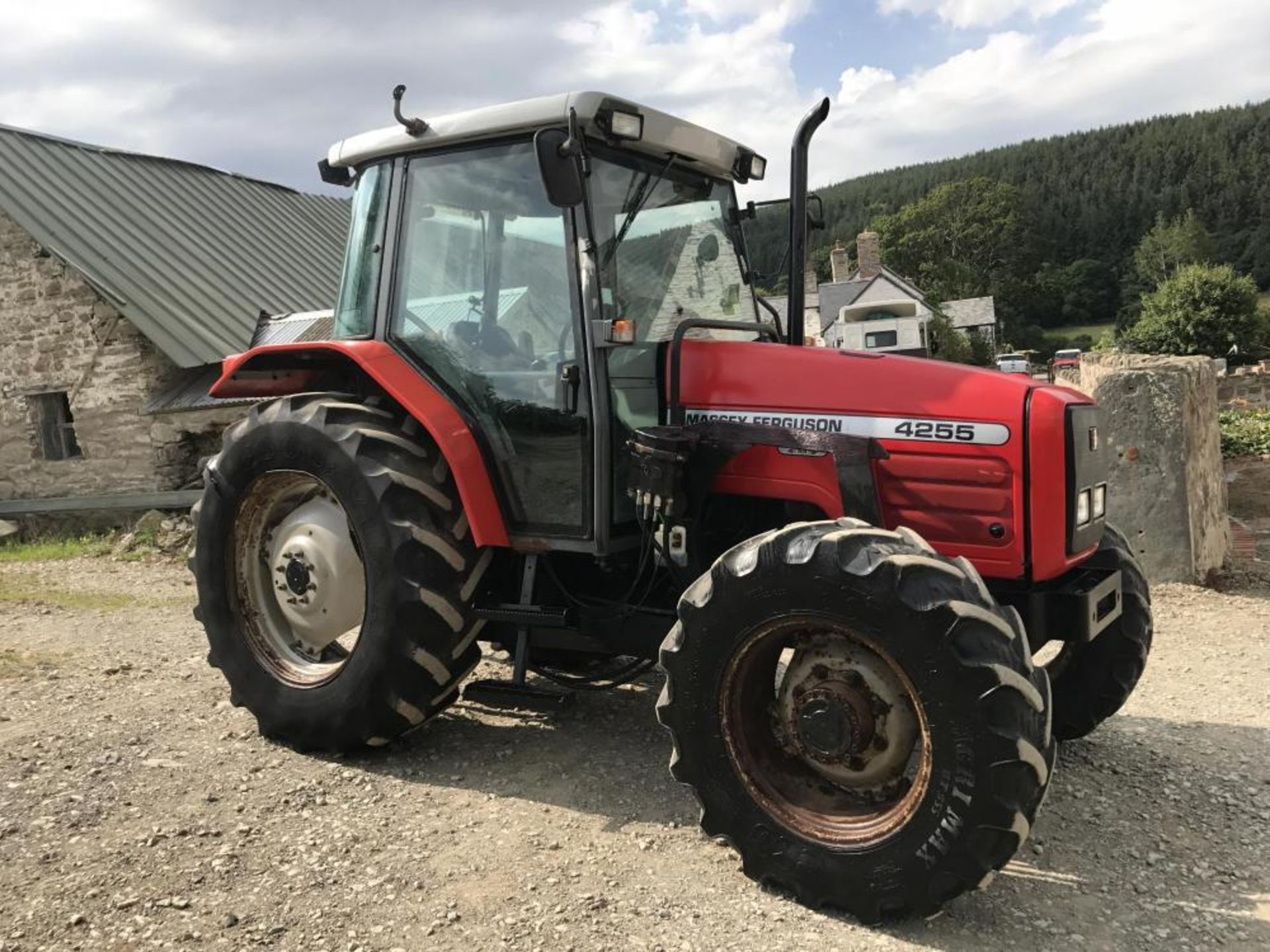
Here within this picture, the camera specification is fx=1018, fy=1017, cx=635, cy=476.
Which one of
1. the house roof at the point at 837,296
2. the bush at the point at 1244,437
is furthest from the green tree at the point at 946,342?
the bush at the point at 1244,437

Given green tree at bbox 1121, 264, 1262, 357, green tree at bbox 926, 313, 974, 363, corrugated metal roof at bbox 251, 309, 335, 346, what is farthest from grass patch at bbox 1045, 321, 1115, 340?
corrugated metal roof at bbox 251, 309, 335, 346

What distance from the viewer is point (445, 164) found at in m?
3.98

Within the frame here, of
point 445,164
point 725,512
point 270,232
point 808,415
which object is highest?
point 270,232

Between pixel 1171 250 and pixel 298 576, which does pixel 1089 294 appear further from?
pixel 298 576

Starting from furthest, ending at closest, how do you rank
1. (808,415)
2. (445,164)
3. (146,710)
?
(146,710) → (445,164) → (808,415)

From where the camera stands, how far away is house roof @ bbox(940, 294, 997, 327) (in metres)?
64.6

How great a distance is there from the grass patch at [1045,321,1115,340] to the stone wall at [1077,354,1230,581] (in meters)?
76.6

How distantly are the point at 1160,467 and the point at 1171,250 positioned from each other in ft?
254

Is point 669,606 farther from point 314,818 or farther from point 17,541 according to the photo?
point 17,541

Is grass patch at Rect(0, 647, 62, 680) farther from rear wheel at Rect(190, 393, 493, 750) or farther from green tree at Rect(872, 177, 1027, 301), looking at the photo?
green tree at Rect(872, 177, 1027, 301)

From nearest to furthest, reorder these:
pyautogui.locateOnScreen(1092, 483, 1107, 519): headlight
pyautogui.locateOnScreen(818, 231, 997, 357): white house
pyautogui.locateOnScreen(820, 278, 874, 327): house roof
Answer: pyautogui.locateOnScreen(1092, 483, 1107, 519): headlight → pyautogui.locateOnScreen(818, 231, 997, 357): white house → pyautogui.locateOnScreen(820, 278, 874, 327): house roof

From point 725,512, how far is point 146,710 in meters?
2.89

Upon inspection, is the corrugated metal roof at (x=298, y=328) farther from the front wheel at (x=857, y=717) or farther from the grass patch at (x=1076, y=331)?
the grass patch at (x=1076, y=331)

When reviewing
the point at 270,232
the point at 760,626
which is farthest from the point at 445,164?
the point at 270,232
